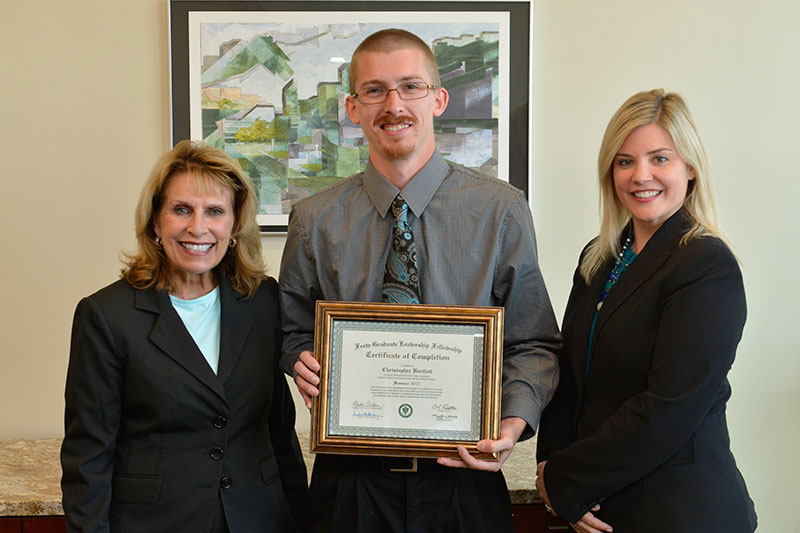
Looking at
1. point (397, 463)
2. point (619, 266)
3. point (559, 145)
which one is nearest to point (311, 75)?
point (559, 145)

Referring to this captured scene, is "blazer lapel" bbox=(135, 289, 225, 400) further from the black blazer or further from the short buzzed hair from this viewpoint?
the short buzzed hair

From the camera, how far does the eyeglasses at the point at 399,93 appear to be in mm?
1738

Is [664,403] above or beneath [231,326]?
beneath

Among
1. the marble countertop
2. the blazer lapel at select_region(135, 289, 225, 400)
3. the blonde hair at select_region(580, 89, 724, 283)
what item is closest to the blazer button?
the blazer lapel at select_region(135, 289, 225, 400)

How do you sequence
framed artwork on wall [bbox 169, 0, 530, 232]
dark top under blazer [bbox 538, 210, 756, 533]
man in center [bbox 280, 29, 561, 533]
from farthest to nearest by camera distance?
framed artwork on wall [bbox 169, 0, 530, 232] < man in center [bbox 280, 29, 561, 533] < dark top under blazer [bbox 538, 210, 756, 533]

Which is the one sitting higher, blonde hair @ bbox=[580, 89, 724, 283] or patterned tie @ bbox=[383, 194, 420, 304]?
blonde hair @ bbox=[580, 89, 724, 283]

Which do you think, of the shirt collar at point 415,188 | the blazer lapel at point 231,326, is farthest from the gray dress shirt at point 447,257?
the blazer lapel at point 231,326

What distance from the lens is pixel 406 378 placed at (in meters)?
1.61

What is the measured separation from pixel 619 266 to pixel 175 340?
106 cm

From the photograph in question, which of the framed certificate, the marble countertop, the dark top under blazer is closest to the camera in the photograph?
the dark top under blazer

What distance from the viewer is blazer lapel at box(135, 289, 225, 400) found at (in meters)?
1.71

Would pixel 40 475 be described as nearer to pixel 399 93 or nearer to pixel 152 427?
pixel 152 427

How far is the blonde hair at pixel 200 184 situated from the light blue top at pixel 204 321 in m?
0.06

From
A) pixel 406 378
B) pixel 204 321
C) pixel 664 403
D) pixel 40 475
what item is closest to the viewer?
pixel 664 403
